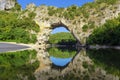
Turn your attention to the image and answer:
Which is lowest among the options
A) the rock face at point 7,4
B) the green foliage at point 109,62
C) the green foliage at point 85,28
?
the green foliage at point 109,62

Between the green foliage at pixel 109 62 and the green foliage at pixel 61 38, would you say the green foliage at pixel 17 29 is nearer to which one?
the green foliage at pixel 61 38

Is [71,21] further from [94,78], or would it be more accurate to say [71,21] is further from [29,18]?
[94,78]

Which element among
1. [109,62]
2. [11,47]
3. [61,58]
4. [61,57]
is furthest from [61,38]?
[109,62]

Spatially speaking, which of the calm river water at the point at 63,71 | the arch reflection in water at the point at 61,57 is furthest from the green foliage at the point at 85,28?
the calm river water at the point at 63,71

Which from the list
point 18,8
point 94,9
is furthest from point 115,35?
point 18,8

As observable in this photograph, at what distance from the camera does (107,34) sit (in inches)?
A: 1939

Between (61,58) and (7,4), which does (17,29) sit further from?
(61,58)

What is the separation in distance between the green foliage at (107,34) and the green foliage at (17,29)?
11417 millimetres

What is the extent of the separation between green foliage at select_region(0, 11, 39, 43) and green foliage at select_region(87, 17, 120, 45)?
449 inches

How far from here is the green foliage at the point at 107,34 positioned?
47.3 m

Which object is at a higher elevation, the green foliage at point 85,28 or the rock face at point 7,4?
the rock face at point 7,4

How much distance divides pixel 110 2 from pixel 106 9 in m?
1.77

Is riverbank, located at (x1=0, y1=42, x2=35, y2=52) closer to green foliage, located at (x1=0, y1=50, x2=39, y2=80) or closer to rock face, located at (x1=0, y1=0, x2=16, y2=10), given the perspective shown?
green foliage, located at (x1=0, y1=50, x2=39, y2=80)

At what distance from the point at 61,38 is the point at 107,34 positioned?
42.9 metres
